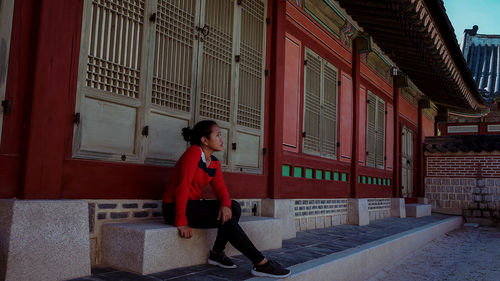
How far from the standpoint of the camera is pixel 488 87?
60.7 ft

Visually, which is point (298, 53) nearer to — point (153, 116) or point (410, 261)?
point (153, 116)

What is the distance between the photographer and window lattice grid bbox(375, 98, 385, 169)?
9.75 meters

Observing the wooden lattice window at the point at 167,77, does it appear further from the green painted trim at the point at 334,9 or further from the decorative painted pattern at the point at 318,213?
the green painted trim at the point at 334,9

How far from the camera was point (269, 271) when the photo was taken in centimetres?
308

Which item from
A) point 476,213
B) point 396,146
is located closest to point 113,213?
point 396,146

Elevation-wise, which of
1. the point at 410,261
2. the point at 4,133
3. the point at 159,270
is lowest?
the point at 410,261

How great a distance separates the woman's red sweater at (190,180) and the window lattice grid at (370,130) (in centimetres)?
623

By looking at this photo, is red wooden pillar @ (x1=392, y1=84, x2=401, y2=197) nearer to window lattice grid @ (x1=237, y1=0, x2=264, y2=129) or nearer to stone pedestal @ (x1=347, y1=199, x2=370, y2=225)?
stone pedestal @ (x1=347, y1=199, x2=370, y2=225)

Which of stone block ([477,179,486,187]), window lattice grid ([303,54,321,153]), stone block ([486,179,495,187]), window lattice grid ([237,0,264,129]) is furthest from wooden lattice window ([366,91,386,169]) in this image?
stone block ([486,179,495,187])

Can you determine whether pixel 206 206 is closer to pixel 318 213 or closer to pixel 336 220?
pixel 318 213

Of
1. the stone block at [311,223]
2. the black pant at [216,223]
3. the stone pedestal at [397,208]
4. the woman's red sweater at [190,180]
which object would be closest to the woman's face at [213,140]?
the woman's red sweater at [190,180]

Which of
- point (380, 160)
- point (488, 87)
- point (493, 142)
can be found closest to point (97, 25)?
point (380, 160)

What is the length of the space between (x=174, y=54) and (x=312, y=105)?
3282mm

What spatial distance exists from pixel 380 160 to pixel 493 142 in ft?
17.7
